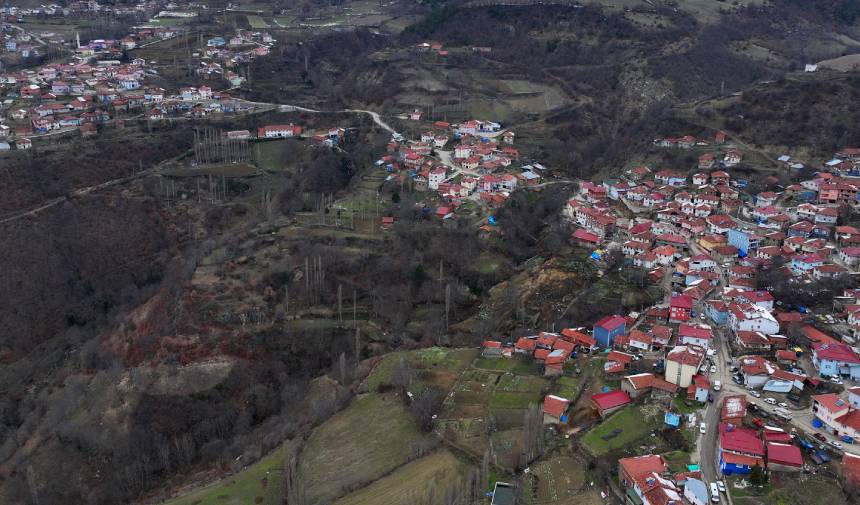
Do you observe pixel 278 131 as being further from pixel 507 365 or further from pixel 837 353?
pixel 837 353

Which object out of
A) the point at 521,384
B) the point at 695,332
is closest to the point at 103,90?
the point at 521,384

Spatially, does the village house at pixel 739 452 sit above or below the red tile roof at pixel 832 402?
below

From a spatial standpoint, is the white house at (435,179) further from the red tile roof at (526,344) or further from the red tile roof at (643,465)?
the red tile roof at (643,465)

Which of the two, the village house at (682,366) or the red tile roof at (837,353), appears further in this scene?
the red tile roof at (837,353)

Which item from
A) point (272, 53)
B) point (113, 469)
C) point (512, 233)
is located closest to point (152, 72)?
point (272, 53)

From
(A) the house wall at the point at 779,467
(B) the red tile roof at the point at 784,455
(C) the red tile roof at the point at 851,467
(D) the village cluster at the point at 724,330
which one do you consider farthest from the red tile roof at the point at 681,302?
(A) the house wall at the point at 779,467

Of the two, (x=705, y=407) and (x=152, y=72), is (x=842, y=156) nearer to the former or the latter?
(x=705, y=407)

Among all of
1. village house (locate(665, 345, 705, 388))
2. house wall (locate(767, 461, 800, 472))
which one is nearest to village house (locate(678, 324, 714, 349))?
village house (locate(665, 345, 705, 388))
